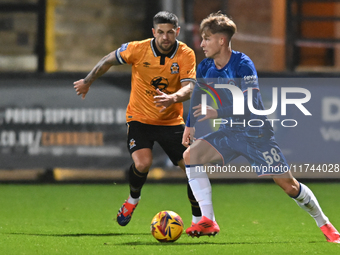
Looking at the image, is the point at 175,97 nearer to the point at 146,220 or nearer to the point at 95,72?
the point at 95,72

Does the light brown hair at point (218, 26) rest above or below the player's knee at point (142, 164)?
above

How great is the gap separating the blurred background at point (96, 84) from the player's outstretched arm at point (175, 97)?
4239 millimetres

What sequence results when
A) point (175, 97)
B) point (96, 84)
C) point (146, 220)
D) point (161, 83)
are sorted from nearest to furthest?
point (175, 97) < point (161, 83) < point (146, 220) < point (96, 84)

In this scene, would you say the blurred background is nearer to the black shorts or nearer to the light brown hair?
the black shorts

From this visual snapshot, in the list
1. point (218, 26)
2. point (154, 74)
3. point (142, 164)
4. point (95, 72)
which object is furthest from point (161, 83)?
point (218, 26)

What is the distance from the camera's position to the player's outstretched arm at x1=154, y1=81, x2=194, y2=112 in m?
6.01

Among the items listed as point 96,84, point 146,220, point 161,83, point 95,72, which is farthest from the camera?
point 96,84

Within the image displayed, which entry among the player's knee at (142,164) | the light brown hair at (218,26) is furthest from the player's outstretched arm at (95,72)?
the light brown hair at (218,26)

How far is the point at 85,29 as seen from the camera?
493 inches

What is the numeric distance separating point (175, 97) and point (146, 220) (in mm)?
1931

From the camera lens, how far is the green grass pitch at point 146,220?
559 centimetres

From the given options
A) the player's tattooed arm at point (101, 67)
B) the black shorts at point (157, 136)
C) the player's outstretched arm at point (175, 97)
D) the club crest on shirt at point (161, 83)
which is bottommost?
the black shorts at point (157, 136)

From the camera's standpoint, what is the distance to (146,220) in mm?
7477

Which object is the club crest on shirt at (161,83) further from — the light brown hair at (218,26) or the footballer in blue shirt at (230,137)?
the light brown hair at (218,26)
